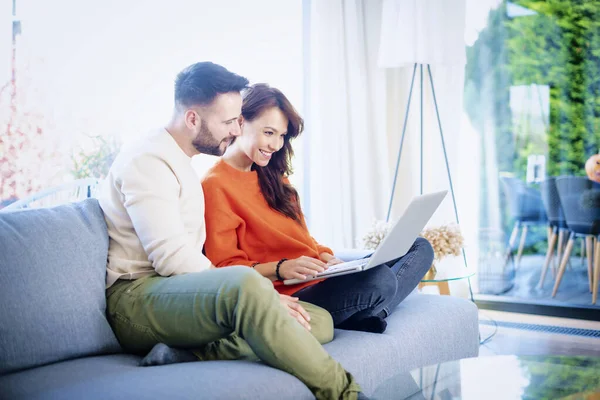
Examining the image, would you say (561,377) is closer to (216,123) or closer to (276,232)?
(276,232)

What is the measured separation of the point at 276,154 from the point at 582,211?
233cm

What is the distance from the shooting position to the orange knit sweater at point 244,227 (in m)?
2.26

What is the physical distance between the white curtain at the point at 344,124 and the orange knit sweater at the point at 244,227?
175 centimetres

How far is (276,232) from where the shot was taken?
2.38 metres

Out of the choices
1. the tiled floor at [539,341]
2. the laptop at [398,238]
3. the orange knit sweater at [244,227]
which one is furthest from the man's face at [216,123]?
the tiled floor at [539,341]

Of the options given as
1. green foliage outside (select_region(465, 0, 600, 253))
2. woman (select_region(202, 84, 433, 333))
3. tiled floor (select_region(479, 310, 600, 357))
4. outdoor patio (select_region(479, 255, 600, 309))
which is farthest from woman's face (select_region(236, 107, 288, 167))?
outdoor patio (select_region(479, 255, 600, 309))

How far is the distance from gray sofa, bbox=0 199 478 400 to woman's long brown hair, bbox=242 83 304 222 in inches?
20.4

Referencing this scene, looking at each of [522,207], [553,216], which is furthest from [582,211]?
[522,207]

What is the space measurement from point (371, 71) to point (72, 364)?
3.20 metres

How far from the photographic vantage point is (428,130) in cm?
443

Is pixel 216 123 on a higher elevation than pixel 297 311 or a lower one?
higher

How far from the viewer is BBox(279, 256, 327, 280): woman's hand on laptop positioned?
2.18 metres

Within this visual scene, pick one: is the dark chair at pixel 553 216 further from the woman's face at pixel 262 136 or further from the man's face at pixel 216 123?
the man's face at pixel 216 123

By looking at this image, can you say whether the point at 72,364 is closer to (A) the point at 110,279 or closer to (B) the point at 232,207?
(A) the point at 110,279
